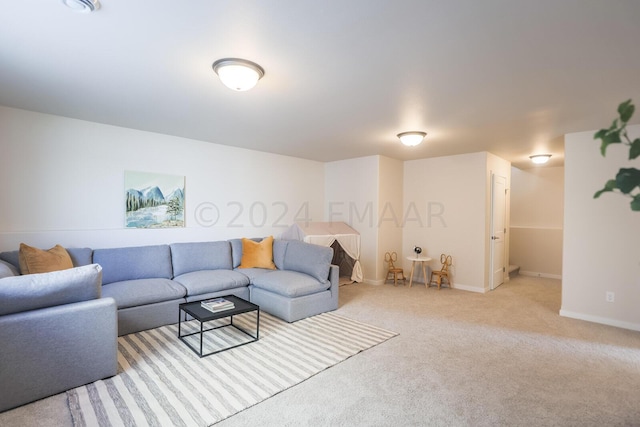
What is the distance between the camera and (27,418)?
2.04 meters

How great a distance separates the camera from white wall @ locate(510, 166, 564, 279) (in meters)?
6.94

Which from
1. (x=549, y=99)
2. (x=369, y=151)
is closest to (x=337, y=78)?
(x=549, y=99)

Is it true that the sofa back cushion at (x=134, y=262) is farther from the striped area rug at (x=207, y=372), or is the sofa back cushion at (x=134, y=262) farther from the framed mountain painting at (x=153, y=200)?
the striped area rug at (x=207, y=372)

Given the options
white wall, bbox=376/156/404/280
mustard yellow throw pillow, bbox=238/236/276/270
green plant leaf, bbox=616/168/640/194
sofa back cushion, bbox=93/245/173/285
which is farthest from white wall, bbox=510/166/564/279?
green plant leaf, bbox=616/168/640/194

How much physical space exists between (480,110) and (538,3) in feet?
5.64

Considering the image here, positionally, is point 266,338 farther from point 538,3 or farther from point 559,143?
point 559,143

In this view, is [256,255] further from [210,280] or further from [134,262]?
[134,262]

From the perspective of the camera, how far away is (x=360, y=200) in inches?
245

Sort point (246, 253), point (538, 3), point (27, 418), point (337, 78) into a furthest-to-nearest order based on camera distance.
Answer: point (246, 253)
point (337, 78)
point (27, 418)
point (538, 3)

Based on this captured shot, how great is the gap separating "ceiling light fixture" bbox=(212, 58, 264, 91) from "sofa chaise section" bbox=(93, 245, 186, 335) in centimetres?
248

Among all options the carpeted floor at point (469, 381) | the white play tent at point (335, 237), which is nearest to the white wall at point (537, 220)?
the carpeted floor at point (469, 381)

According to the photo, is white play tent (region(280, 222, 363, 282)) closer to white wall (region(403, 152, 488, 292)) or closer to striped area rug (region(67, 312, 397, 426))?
white wall (region(403, 152, 488, 292))

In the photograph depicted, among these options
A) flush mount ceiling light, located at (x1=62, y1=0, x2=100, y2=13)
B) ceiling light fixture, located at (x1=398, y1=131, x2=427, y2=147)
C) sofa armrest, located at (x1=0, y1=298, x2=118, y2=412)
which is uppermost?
flush mount ceiling light, located at (x1=62, y1=0, x2=100, y2=13)

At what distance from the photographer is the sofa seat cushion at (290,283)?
155 inches
